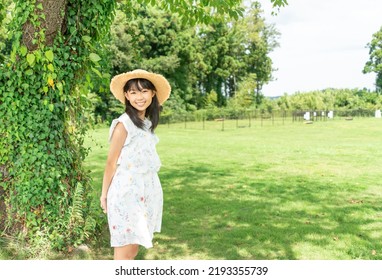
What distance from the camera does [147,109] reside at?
13.7 feet

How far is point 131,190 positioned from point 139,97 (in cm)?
80

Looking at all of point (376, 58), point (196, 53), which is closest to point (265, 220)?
point (196, 53)

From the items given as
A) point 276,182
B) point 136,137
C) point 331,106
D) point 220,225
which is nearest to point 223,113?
point 331,106

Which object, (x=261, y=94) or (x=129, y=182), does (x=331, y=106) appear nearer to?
(x=261, y=94)

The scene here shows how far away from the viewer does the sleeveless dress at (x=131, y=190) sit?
3848 millimetres

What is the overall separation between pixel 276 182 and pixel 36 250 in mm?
7475

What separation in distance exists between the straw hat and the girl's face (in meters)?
0.10

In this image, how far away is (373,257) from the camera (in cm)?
611

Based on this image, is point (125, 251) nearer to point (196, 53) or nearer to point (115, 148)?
point (115, 148)

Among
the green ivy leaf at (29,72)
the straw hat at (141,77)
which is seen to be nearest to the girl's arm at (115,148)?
the straw hat at (141,77)

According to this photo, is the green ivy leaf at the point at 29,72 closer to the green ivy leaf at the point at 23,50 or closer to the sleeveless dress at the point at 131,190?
the green ivy leaf at the point at 23,50

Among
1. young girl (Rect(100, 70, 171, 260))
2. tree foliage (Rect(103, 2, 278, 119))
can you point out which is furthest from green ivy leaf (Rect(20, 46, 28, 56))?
tree foliage (Rect(103, 2, 278, 119))

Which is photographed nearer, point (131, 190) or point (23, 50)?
point (131, 190)

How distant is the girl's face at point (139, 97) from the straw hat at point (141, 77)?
100mm
